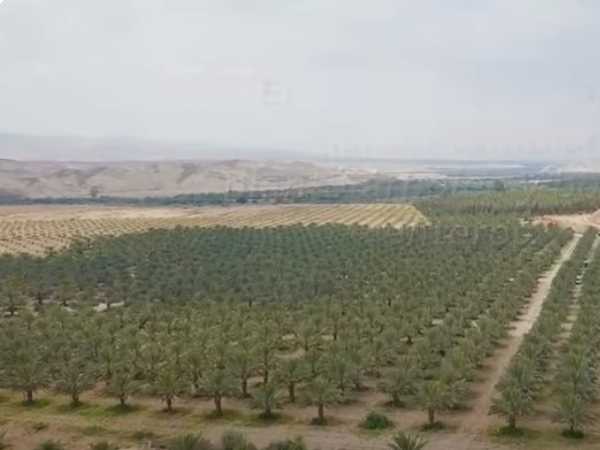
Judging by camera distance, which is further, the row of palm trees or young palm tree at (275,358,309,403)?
young palm tree at (275,358,309,403)

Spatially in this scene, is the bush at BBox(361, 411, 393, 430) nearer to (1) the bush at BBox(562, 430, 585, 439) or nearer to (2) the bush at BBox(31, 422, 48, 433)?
(1) the bush at BBox(562, 430, 585, 439)

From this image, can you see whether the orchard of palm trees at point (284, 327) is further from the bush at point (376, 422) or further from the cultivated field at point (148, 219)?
the cultivated field at point (148, 219)

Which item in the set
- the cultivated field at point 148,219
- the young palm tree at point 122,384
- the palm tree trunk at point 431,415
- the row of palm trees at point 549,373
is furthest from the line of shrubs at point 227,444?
the cultivated field at point 148,219

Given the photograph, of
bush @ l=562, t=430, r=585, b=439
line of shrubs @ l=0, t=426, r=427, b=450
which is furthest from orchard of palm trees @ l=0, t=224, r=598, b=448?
line of shrubs @ l=0, t=426, r=427, b=450

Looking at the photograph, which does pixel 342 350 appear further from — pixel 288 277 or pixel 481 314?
pixel 288 277

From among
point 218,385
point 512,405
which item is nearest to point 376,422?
point 512,405

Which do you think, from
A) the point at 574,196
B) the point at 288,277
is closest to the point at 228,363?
the point at 288,277
